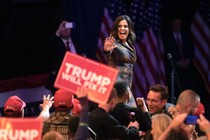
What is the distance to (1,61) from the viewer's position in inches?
528

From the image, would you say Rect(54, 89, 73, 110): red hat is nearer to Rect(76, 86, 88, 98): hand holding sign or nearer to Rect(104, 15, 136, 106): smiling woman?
Rect(104, 15, 136, 106): smiling woman

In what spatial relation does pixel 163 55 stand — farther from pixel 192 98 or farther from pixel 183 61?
pixel 192 98

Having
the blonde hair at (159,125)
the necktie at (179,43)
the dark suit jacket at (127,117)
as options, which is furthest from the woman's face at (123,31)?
the necktie at (179,43)

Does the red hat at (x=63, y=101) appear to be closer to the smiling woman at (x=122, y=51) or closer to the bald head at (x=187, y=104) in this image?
the bald head at (x=187, y=104)

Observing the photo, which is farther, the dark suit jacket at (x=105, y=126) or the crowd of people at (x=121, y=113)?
the dark suit jacket at (x=105, y=126)

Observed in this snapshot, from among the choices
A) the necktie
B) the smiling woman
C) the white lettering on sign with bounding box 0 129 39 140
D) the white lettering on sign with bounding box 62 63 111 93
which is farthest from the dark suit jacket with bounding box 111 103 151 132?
the necktie

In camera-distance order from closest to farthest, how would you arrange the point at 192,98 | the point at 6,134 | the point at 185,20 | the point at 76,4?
the point at 6,134
the point at 192,98
the point at 76,4
the point at 185,20

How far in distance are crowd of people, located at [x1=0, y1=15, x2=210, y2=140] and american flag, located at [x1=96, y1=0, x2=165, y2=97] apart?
3.50 m

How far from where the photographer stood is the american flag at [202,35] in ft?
45.6

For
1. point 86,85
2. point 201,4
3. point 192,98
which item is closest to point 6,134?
point 86,85

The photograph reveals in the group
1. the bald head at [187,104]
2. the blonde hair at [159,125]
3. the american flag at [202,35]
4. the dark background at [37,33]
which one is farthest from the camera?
the american flag at [202,35]

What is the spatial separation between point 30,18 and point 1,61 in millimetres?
738

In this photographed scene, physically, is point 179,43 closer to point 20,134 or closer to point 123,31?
point 123,31

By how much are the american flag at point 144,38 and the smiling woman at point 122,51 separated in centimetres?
336
